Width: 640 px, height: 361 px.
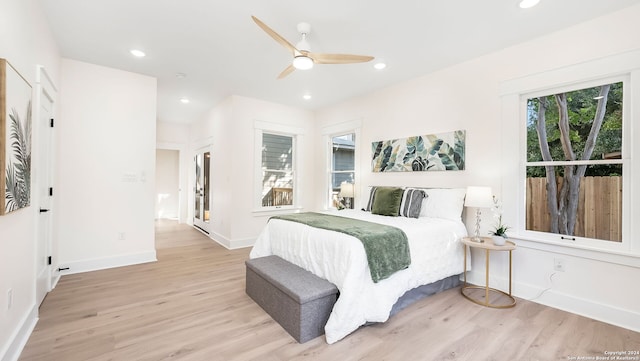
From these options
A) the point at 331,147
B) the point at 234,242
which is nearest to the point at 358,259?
the point at 234,242

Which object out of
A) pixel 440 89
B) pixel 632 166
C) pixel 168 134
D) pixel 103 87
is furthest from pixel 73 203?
pixel 632 166

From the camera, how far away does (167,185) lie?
8.55 metres

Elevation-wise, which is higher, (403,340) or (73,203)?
(73,203)

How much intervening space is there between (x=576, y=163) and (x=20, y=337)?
4868 millimetres

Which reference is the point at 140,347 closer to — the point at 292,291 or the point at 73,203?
the point at 292,291

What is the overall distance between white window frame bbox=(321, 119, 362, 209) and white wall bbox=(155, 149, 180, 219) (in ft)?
17.3

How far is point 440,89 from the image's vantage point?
3.67 meters

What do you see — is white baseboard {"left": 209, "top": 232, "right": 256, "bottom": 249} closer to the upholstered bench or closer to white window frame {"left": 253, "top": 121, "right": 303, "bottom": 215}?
white window frame {"left": 253, "top": 121, "right": 303, "bottom": 215}

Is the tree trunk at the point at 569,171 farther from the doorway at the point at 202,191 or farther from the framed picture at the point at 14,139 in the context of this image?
the doorway at the point at 202,191

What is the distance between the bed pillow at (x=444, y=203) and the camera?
Result: 325 centimetres

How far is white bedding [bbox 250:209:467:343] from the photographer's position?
2.12 metres

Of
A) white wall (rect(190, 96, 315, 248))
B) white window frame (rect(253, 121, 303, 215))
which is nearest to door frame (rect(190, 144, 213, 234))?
white wall (rect(190, 96, 315, 248))

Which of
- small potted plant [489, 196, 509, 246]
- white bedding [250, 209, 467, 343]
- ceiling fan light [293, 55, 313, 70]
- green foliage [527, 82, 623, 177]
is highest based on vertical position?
ceiling fan light [293, 55, 313, 70]

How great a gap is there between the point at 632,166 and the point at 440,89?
202cm
